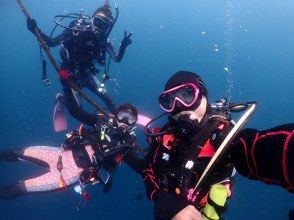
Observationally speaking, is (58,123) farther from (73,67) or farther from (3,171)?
(3,171)

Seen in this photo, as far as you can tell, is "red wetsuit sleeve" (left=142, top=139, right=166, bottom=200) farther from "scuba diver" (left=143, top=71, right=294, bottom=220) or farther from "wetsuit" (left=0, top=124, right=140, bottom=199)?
"wetsuit" (left=0, top=124, right=140, bottom=199)

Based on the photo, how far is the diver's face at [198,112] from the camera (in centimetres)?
310

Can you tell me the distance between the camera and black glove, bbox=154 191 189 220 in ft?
6.10

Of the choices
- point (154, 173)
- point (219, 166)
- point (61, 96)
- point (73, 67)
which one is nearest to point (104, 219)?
point (61, 96)

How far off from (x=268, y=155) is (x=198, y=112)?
5.43ft

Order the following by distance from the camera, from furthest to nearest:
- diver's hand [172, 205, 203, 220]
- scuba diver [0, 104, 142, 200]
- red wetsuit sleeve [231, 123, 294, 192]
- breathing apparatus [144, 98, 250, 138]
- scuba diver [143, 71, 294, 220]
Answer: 1. scuba diver [0, 104, 142, 200]
2. breathing apparatus [144, 98, 250, 138]
3. diver's hand [172, 205, 203, 220]
4. scuba diver [143, 71, 294, 220]
5. red wetsuit sleeve [231, 123, 294, 192]

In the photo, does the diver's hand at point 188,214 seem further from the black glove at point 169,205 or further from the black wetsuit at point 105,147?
the black wetsuit at point 105,147

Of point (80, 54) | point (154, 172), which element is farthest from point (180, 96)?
point (80, 54)

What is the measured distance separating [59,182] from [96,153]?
1504 millimetres

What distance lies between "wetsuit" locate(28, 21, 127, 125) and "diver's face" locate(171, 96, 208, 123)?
4461mm

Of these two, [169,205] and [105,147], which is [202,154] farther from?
[105,147]

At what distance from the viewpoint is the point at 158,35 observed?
220 feet

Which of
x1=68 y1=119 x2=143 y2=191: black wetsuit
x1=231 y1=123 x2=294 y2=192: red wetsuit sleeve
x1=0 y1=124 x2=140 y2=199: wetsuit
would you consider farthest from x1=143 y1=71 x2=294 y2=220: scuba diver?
x1=0 y1=124 x2=140 y2=199: wetsuit

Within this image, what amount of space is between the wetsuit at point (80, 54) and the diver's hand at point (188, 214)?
570 centimetres
